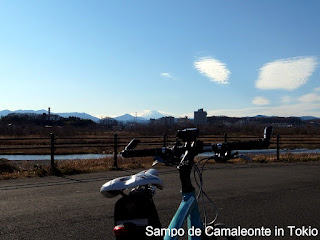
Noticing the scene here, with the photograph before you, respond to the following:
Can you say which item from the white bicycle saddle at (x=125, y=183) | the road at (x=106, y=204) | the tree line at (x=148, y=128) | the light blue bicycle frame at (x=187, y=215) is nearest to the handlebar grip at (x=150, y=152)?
the white bicycle saddle at (x=125, y=183)

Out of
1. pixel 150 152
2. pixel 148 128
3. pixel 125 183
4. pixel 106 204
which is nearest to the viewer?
pixel 125 183

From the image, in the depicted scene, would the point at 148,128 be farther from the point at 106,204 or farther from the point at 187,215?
the point at 187,215

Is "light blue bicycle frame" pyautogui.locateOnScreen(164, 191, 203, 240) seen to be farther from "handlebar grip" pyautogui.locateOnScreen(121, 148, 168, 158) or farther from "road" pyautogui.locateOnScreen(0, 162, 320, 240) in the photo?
"road" pyautogui.locateOnScreen(0, 162, 320, 240)

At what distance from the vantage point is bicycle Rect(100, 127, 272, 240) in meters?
2.32

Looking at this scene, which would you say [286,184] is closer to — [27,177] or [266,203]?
[266,203]

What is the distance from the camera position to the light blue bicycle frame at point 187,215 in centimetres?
234

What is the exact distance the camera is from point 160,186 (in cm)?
256

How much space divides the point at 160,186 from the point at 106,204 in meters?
4.51

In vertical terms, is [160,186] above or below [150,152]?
below

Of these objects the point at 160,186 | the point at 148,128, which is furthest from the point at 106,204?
the point at 148,128

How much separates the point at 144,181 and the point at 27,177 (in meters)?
9.16

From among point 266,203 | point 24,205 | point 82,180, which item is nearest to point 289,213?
point 266,203

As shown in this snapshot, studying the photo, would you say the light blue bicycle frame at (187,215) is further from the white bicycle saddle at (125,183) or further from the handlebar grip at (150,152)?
the handlebar grip at (150,152)

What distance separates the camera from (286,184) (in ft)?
30.8
